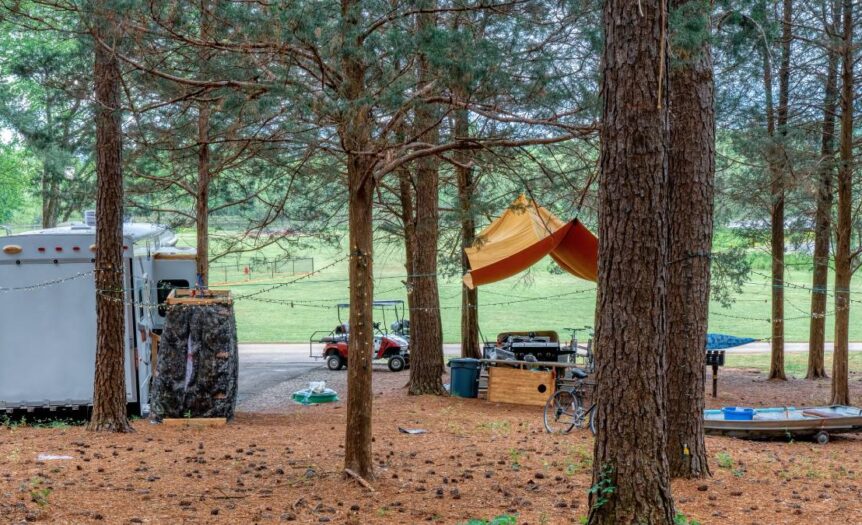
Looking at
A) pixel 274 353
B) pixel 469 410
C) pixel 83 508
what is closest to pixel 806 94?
pixel 469 410

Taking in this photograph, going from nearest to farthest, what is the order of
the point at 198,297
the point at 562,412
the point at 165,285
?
the point at 562,412 → the point at 198,297 → the point at 165,285

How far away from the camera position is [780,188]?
598 inches

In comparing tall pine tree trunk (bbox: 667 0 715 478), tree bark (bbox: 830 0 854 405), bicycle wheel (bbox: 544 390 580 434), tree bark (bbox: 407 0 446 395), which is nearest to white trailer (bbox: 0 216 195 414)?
tree bark (bbox: 407 0 446 395)

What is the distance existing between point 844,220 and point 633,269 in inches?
411

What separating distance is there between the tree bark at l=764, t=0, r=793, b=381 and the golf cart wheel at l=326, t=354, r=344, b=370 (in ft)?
34.1

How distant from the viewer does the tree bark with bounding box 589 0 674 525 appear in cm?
453

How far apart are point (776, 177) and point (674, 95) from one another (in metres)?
8.94

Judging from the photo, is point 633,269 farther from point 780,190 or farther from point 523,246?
point 780,190

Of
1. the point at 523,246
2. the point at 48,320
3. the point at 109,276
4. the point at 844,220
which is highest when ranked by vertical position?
the point at 844,220

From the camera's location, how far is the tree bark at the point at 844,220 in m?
13.0

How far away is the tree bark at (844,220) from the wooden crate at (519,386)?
4.81 m

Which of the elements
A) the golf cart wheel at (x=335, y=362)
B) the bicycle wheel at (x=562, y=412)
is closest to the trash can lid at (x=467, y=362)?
the bicycle wheel at (x=562, y=412)

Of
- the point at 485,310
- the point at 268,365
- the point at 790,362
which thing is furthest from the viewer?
the point at 485,310

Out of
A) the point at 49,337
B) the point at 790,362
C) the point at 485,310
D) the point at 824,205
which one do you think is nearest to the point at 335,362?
the point at 49,337
